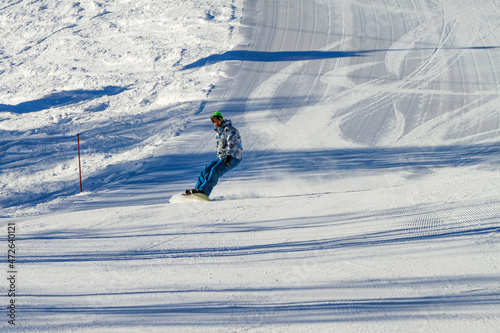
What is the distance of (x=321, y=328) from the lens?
378cm

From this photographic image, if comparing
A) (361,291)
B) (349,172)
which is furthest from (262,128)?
(361,291)

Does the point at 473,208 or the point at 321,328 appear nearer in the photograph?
the point at 321,328

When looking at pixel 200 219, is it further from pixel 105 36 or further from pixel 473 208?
pixel 105 36

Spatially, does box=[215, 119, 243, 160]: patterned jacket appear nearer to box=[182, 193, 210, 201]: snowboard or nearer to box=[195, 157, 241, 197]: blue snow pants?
box=[195, 157, 241, 197]: blue snow pants

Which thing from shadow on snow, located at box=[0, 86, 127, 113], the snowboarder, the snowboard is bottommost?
shadow on snow, located at box=[0, 86, 127, 113]

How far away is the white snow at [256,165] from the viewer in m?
4.20

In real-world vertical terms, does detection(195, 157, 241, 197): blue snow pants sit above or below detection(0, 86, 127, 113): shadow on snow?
above

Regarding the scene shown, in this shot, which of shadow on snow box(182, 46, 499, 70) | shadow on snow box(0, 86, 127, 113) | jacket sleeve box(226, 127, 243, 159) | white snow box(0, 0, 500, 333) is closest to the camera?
white snow box(0, 0, 500, 333)

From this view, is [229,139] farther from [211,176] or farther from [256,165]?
[256,165]

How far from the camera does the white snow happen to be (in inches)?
165

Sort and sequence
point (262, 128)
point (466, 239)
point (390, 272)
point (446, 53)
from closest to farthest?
point (390, 272)
point (466, 239)
point (262, 128)
point (446, 53)

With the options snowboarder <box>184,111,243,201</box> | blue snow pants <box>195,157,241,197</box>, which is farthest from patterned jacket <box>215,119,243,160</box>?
blue snow pants <box>195,157,241,197</box>

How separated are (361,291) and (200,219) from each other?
7.86 ft

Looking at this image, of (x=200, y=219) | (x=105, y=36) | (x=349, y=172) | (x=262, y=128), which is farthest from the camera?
(x=105, y=36)
